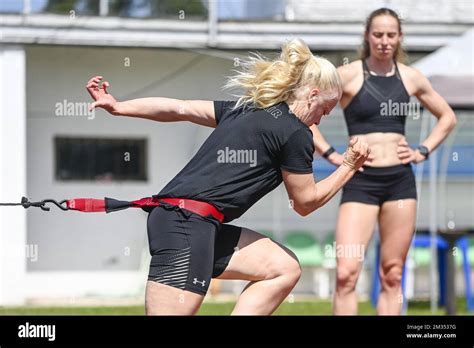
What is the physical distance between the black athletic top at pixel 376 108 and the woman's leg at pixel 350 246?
535 mm

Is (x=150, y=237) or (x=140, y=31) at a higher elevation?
(x=140, y=31)

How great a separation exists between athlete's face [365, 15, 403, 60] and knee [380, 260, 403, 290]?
140 cm

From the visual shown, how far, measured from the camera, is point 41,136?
44.8 feet

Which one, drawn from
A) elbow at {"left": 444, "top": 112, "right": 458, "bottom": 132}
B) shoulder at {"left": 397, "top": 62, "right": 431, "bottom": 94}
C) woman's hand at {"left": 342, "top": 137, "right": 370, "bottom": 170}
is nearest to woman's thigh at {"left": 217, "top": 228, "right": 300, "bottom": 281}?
woman's hand at {"left": 342, "top": 137, "right": 370, "bottom": 170}

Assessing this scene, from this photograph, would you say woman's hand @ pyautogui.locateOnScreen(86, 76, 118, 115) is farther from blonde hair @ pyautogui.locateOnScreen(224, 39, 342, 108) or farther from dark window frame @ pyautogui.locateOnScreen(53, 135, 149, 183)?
dark window frame @ pyautogui.locateOnScreen(53, 135, 149, 183)

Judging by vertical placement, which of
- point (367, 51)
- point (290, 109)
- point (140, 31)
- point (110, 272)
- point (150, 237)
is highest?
point (140, 31)

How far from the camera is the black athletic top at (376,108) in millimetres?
6602

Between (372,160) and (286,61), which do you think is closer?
(286,61)

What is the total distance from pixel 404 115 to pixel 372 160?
1.32 feet

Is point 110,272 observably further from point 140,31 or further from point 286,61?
point 286,61

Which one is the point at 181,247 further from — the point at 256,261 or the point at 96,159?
the point at 96,159

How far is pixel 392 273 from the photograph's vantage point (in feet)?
21.6

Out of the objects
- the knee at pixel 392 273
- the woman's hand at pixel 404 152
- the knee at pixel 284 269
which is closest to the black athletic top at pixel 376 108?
the woman's hand at pixel 404 152
